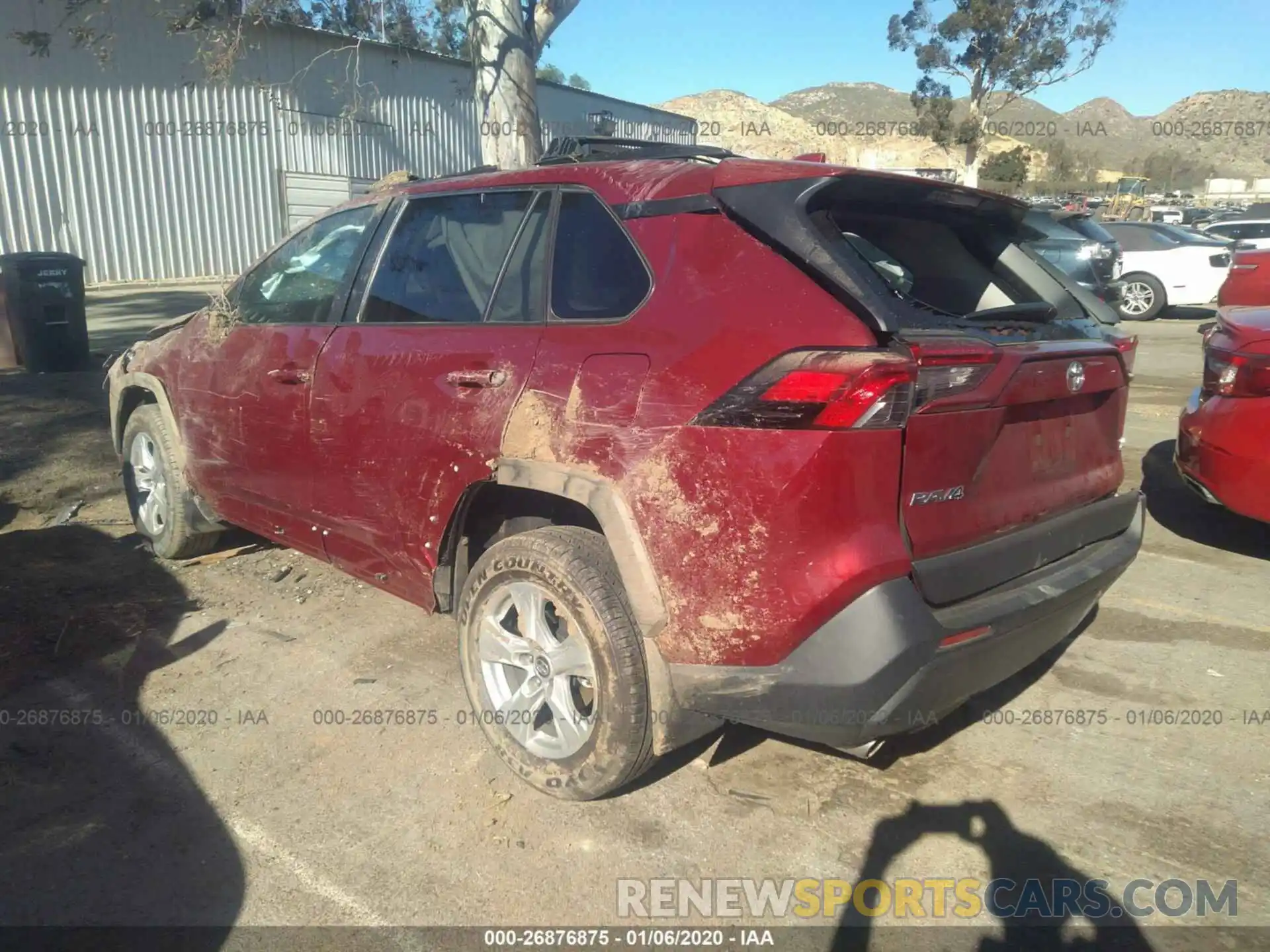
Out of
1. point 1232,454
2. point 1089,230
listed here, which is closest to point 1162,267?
point 1089,230

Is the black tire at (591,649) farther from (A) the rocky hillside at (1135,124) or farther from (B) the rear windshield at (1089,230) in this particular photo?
(A) the rocky hillside at (1135,124)

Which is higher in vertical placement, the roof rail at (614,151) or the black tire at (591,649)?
the roof rail at (614,151)

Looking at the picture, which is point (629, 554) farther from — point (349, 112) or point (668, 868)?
point (349, 112)

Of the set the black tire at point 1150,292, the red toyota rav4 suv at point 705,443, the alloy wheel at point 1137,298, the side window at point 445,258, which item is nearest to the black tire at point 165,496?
the red toyota rav4 suv at point 705,443

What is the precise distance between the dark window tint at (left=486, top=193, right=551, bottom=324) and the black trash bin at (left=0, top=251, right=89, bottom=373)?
7.57m

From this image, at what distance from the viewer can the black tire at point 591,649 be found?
2.68 meters

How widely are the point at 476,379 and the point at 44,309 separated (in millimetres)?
7811

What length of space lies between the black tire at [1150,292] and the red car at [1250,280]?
466 cm

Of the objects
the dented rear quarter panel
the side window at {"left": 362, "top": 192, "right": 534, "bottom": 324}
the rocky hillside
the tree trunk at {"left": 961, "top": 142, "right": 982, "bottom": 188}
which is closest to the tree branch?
the side window at {"left": 362, "top": 192, "right": 534, "bottom": 324}

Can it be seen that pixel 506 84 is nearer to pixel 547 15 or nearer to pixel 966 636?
pixel 547 15

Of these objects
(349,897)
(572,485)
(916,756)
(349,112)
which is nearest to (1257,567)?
(916,756)

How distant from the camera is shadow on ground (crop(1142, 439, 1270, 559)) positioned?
533 centimetres

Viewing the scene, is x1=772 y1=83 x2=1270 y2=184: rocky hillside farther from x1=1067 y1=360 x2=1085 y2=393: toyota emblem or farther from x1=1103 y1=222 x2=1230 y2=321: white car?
x1=1067 y1=360 x2=1085 y2=393: toyota emblem

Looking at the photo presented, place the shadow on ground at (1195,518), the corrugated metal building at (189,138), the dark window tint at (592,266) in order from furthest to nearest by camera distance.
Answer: the corrugated metal building at (189,138) → the shadow on ground at (1195,518) → the dark window tint at (592,266)
